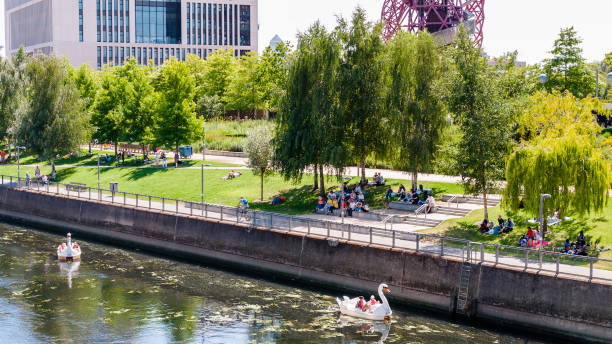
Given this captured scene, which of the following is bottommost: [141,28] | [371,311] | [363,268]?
[371,311]

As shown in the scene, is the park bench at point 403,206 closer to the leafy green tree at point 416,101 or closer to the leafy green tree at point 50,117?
the leafy green tree at point 416,101

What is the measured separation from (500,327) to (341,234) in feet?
33.2

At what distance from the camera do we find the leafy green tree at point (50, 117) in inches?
2859

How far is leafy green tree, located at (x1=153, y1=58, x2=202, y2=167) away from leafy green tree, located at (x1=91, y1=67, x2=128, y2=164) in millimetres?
7514

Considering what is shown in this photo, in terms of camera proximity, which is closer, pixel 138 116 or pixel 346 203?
pixel 346 203

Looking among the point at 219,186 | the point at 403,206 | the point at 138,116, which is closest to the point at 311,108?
the point at 403,206

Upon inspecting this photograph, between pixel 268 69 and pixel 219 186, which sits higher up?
pixel 268 69

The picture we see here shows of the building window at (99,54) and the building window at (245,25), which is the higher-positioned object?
the building window at (245,25)

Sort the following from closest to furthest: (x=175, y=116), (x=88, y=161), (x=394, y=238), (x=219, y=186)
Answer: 1. (x=394, y=238)
2. (x=219, y=186)
3. (x=175, y=116)
4. (x=88, y=161)

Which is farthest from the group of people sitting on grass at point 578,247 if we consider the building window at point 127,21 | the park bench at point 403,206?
the building window at point 127,21

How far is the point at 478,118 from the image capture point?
38.8m

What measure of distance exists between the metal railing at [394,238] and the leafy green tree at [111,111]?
2362cm

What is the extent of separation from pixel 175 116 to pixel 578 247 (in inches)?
1761

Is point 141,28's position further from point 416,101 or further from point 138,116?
point 416,101
